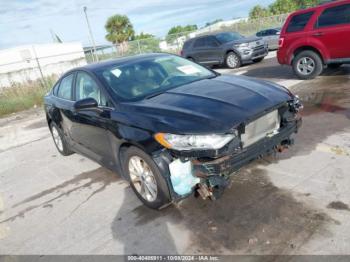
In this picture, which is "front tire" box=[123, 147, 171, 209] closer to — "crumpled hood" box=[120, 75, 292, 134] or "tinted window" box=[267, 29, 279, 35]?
"crumpled hood" box=[120, 75, 292, 134]

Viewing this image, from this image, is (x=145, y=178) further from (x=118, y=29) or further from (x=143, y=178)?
(x=118, y=29)

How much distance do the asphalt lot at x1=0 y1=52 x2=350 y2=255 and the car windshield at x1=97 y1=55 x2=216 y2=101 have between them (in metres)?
1.33

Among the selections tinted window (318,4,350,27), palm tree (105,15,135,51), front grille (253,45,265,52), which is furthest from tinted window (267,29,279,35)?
palm tree (105,15,135,51)

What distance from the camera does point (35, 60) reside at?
85.8ft

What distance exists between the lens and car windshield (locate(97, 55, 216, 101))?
413 centimetres

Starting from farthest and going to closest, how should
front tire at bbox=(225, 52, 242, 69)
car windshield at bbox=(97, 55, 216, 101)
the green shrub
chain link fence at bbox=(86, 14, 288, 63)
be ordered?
1. chain link fence at bbox=(86, 14, 288, 63)
2. front tire at bbox=(225, 52, 242, 69)
3. the green shrub
4. car windshield at bbox=(97, 55, 216, 101)

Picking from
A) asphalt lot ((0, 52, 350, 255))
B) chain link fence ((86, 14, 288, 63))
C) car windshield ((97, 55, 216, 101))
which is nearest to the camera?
asphalt lot ((0, 52, 350, 255))

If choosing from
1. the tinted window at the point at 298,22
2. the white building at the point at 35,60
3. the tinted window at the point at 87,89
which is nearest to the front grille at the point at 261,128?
the tinted window at the point at 87,89

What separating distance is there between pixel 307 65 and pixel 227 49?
601 cm

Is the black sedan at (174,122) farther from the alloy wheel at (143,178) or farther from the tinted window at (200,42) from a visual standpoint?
the tinted window at (200,42)

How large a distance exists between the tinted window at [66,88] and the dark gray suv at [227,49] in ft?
33.1

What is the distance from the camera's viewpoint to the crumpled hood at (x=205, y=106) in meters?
3.21

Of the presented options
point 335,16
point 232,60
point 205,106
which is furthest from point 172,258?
point 232,60

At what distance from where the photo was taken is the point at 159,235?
10.9 feet
